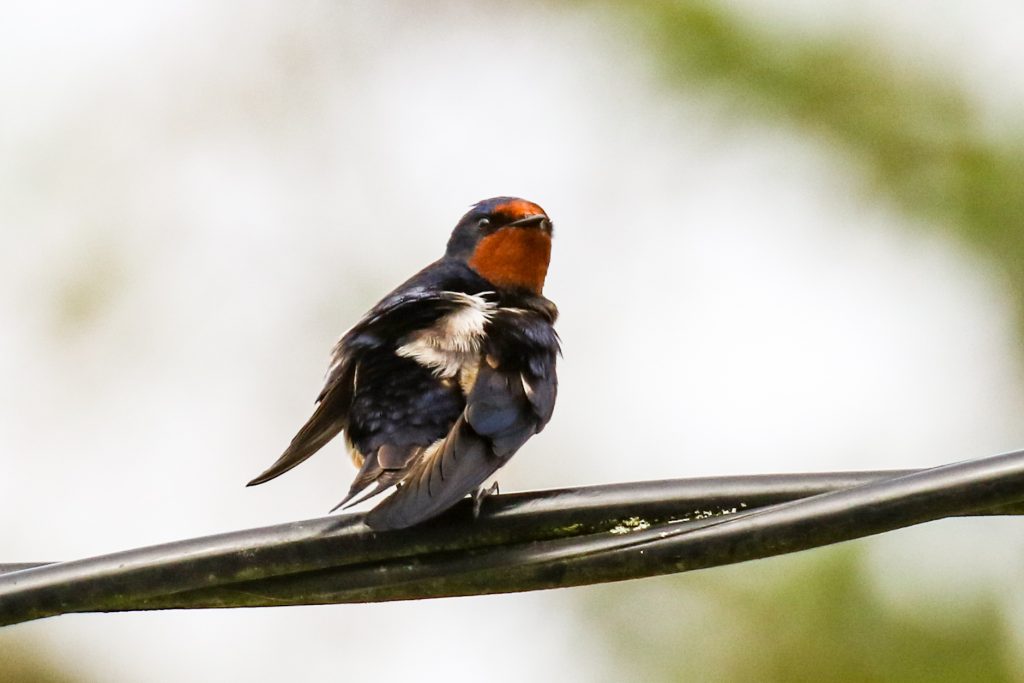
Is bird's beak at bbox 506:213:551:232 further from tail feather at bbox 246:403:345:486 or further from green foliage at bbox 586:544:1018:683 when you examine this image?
green foliage at bbox 586:544:1018:683

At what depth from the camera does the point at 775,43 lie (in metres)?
9.61

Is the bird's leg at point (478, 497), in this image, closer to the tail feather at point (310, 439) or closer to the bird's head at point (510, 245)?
the tail feather at point (310, 439)

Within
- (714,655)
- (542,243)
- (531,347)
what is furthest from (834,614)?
(531,347)

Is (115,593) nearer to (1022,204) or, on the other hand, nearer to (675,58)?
(1022,204)

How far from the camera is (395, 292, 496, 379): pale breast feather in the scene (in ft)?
11.7

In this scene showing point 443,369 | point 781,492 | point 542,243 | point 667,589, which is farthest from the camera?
point 667,589

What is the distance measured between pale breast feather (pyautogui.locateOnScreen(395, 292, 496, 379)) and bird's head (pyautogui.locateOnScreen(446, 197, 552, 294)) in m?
0.92

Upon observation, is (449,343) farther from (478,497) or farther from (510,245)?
(510,245)

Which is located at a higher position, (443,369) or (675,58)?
(675,58)

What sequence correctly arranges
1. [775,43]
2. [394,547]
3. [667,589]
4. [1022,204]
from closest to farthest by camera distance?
[394,547] → [667,589] → [1022,204] → [775,43]

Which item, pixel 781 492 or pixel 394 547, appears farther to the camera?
pixel 394 547

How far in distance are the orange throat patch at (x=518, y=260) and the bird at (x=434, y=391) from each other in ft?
1.40

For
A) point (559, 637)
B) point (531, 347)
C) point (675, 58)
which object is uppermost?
point (675, 58)

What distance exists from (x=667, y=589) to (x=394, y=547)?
5177 millimetres
